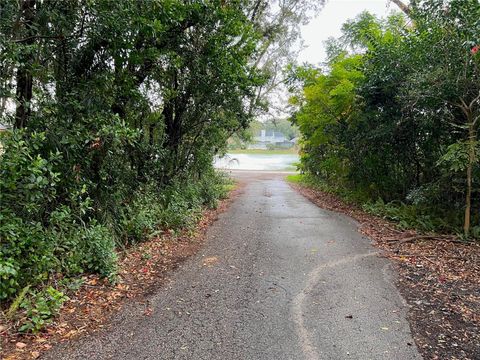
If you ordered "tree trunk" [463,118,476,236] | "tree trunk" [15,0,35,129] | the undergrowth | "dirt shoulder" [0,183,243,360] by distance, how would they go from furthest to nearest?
the undergrowth, "tree trunk" [463,118,476,236], "tree trunk" [15,0,35,129], "dirt shoulder" [0,183,243,360]

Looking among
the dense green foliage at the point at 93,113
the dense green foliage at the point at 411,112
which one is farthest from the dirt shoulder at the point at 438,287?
the dense green foliage at the point at 93,113

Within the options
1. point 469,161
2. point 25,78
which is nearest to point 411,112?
point 469,161

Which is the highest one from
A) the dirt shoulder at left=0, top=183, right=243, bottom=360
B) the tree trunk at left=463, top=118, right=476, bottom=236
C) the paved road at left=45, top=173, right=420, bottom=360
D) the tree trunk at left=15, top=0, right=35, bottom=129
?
the tree trunk at left=15, top=0, right=35, bottom=129

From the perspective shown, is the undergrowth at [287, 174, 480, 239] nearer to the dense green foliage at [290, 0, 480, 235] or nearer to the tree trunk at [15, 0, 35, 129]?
the dense green foliage at [290, 0, 480, 235]

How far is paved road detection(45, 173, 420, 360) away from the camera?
287cm

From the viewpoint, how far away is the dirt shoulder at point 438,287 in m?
3.06

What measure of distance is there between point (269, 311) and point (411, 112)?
6.14 meters

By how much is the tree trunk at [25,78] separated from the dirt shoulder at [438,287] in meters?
4.91

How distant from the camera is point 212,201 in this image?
33.8 feet

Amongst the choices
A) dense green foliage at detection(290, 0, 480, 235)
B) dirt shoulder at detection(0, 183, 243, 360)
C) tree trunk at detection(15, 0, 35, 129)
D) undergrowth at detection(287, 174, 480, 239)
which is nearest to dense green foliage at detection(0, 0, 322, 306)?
tree trunk at detection(15, 0, 35, 129)

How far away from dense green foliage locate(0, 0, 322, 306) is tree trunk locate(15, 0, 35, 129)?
0.04ft

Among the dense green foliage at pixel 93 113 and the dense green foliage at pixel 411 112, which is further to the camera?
the dense green foliage at pixel 411 112

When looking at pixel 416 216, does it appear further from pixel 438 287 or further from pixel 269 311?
pixel 269 311

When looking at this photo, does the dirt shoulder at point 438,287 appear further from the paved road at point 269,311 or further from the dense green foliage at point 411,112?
the dense green foliage at point 411,112
